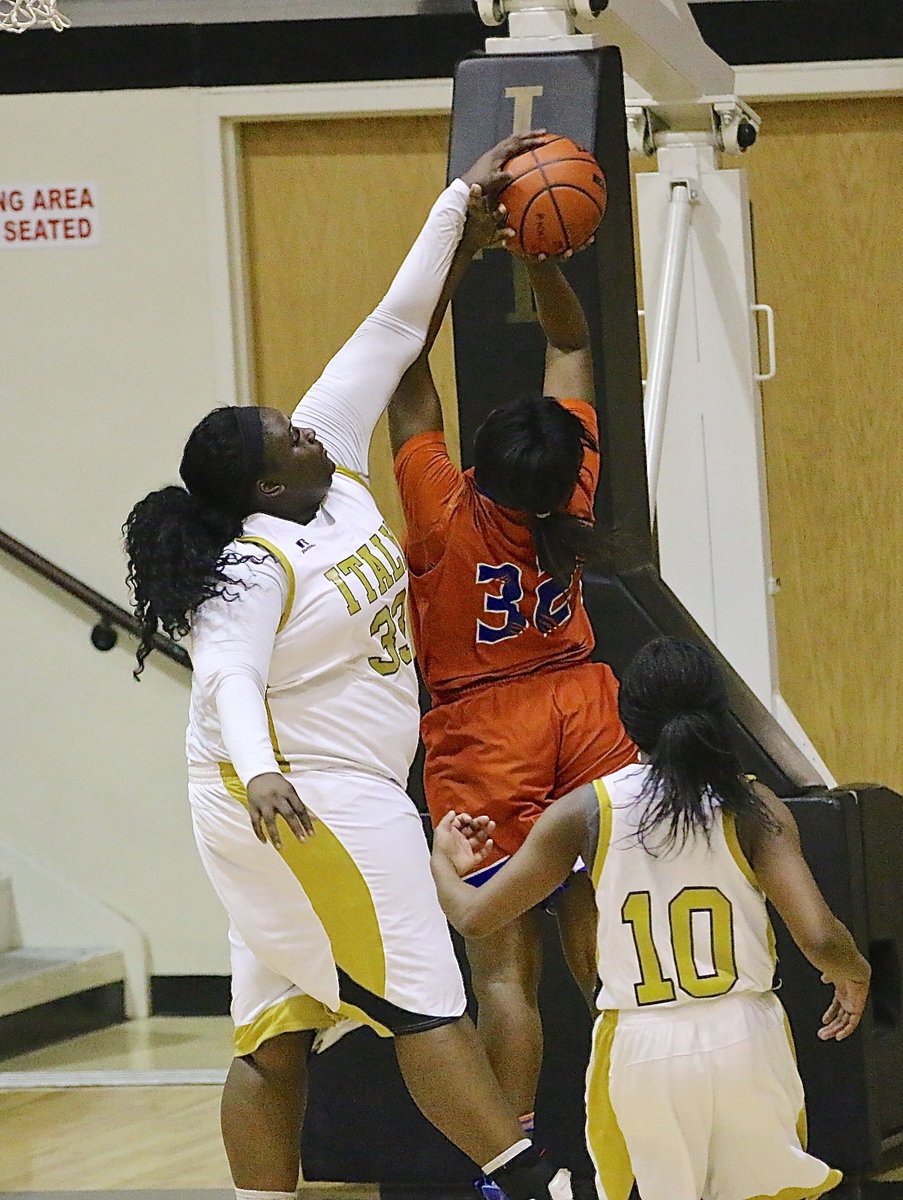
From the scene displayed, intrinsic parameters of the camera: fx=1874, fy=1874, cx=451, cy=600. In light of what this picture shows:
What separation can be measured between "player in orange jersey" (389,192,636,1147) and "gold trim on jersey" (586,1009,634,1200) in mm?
463

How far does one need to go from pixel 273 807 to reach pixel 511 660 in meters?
0.68

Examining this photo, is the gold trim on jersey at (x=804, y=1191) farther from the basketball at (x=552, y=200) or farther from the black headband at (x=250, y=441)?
the basketball at (x=552, y=200)

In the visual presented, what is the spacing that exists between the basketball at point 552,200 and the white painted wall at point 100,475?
2.72m

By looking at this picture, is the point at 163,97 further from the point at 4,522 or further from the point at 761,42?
the point at 761,42

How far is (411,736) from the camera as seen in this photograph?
2.83m

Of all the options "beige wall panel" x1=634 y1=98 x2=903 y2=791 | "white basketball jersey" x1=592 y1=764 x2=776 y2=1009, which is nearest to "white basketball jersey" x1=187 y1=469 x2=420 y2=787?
"white basketball jersey" x1=592 y1=764 x2=776 y2=1009

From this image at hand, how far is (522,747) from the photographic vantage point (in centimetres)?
295

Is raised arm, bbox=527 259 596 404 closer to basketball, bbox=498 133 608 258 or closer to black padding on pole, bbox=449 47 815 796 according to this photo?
basketball, bbox=498 133 608 258

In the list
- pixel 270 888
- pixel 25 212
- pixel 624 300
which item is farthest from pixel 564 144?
pixel 25 212

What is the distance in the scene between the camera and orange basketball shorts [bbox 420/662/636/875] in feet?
9.68

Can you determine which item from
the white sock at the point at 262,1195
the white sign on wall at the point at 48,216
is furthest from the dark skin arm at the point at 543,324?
the white sign on wall at the point at 48,216

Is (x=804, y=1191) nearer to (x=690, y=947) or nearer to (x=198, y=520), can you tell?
(x=690, y=947)

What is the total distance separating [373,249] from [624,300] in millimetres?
2247

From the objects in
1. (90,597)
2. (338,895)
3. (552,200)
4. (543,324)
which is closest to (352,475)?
(543,324)
